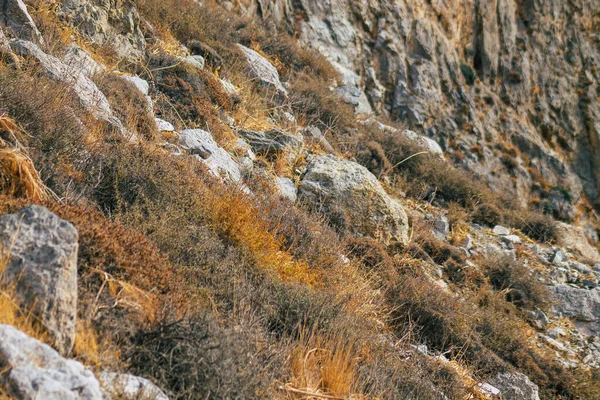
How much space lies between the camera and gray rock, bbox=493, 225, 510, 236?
395 inches

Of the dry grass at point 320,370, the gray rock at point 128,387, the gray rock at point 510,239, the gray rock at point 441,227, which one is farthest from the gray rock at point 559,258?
the gray rock at point 128,387

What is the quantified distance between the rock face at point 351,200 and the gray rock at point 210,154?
1.21 metres

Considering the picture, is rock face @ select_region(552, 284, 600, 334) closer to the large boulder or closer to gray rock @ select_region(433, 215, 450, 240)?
gray rock @ select_region(433, 215, 450, 240)

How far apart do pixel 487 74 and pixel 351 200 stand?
15.8m

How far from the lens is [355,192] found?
24.5 ft

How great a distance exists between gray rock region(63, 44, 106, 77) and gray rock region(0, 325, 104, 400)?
4239 millimetres

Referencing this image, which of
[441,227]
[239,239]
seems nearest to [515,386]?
[239,239]

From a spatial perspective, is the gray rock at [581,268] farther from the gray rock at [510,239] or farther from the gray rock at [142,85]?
the gray rock at [142,85]

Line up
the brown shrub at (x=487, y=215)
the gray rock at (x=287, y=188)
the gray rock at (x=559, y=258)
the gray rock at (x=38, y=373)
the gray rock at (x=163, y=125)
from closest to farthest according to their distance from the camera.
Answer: the gray rock at (x=38, y=373), the gray rock at (x=163, y=125), the gray rock at (x=287, y=188), the gray rock at (x=559, y=258), the brown shrub at (x=487, y=215)

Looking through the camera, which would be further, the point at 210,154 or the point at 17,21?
the point at 210,154

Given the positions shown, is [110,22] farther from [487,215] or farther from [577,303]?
[577,303]

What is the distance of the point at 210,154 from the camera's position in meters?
6.14

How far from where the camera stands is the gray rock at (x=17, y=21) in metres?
5.51

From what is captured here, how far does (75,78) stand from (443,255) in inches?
226
